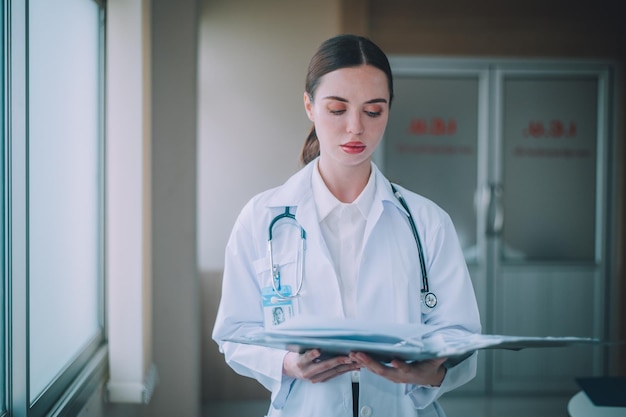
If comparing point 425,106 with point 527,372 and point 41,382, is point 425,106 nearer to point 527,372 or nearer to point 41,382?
point 527,372

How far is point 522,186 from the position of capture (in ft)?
12.8

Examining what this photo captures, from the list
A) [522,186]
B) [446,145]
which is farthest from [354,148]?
[522,186]

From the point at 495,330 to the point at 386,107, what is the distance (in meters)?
2.93

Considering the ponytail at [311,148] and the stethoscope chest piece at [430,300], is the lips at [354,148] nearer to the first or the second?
the ponytail at [311,148]

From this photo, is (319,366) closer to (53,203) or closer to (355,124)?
(355,124)

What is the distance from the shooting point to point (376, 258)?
136 centimetres

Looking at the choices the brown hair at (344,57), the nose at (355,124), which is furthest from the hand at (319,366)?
the brown hair at (344,57)

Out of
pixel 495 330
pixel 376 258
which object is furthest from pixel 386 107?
pixel 495 330

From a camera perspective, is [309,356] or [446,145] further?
[446,145]

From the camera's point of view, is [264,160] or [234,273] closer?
[234,273]

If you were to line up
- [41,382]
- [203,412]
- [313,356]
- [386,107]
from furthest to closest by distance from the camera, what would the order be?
[203,412] < [41,382] < [386,107] < [313,356]

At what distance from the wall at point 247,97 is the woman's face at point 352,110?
102 inches

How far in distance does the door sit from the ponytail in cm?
228

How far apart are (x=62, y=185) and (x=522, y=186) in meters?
2.89
